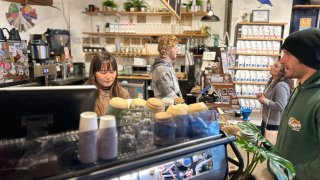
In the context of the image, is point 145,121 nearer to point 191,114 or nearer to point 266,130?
point 191,114

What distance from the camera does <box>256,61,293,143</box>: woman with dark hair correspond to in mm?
2787

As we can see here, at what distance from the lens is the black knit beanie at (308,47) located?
1.52 metres

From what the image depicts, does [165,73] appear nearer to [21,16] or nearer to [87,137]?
[87,137]

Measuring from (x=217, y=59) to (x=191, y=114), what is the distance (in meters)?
3.69

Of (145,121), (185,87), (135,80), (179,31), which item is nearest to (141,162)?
(145,121)

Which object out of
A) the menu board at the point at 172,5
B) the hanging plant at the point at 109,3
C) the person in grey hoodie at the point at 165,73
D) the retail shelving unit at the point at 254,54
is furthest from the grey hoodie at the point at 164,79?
the hanging plant at the point at 109,3

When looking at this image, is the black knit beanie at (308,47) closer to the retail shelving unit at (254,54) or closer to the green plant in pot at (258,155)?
the green plant in pot at (258,155)

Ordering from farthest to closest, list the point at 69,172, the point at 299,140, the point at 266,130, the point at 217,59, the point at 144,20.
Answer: the point at 144,20
the point at 217,59
the point at 266,130
the point at 299,140
the point at 69,172

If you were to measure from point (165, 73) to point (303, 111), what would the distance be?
167cm

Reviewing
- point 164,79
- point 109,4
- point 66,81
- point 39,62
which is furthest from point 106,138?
point 109,4

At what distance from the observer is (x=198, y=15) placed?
598cm

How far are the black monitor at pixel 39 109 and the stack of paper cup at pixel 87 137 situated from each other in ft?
0.56

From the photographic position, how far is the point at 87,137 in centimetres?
81

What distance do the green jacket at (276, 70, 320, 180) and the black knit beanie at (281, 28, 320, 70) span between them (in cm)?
8
